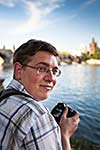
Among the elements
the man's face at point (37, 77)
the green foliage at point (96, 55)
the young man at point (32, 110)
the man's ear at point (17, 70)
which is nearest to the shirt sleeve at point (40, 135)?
the young man at point (32, 110)

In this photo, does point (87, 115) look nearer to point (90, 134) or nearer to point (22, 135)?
point (90, 134)

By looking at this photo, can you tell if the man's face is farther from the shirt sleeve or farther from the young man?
the shirt sleeve

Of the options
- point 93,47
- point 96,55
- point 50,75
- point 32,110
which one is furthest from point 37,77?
point 93,47

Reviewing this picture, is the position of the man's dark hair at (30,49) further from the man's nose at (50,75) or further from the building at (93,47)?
the building at (93,47)

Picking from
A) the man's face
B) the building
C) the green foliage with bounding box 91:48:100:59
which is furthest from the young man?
the building

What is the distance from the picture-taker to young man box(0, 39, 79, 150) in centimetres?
184

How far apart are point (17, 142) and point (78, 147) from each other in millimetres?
8300

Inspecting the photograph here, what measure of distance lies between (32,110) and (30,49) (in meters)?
0.52

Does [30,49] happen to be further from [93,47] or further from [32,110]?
[93,47]

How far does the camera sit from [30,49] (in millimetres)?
2193

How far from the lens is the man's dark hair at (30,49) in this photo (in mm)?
2189

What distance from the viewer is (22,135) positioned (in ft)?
6.00

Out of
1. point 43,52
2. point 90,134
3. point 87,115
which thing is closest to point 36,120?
point 43,52

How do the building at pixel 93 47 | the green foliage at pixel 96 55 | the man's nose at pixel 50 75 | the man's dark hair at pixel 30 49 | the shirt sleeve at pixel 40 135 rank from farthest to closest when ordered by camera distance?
the building at pixel 93 47 < the green foliage at pixel 96 55 < the man's nose at pixel 50 75 < the man's dark hair at pixel 30 49 < the shirt sleeve at pixel 40 135
